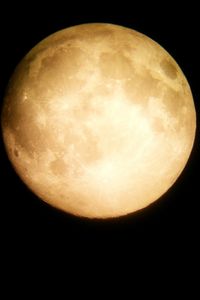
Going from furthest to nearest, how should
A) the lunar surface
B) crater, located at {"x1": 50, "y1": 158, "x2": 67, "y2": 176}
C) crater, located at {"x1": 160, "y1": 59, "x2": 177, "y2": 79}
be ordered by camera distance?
crater, located at {"x1": 160, "y1": 59, "x2": 177, "y2": 79}, crater, located at {"x1": 50, "y1": 158, "x2": 67, "y2": 176}, the lunar surface

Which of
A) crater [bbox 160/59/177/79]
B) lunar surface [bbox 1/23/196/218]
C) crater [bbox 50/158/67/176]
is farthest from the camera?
crater [bbox 160/59/177/79]

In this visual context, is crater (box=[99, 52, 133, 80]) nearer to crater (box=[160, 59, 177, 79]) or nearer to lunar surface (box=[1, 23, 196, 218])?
lunar surface (box=[1, 23, 196, 218])

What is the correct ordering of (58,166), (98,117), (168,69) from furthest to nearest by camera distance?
(168,69) → (58,166) → (98,117)

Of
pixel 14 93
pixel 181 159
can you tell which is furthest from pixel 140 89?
pixel 14 93

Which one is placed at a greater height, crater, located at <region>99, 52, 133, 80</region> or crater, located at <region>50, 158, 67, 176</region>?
crater, located at <region>99, 52, 133, 80</region>

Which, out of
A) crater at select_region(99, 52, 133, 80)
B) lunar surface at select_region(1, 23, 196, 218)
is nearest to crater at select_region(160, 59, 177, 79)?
lunar surface at select_region(1, 23, 196, 218)

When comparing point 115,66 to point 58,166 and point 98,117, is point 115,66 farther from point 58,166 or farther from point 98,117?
point 58,166

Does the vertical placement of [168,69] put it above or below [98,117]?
above

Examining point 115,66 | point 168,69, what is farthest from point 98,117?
point 168,69

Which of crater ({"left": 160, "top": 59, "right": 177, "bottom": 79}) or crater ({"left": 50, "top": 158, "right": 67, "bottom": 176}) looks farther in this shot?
crater ({"left": 160, "top": 59, "right": 177, "bottom": 79})
